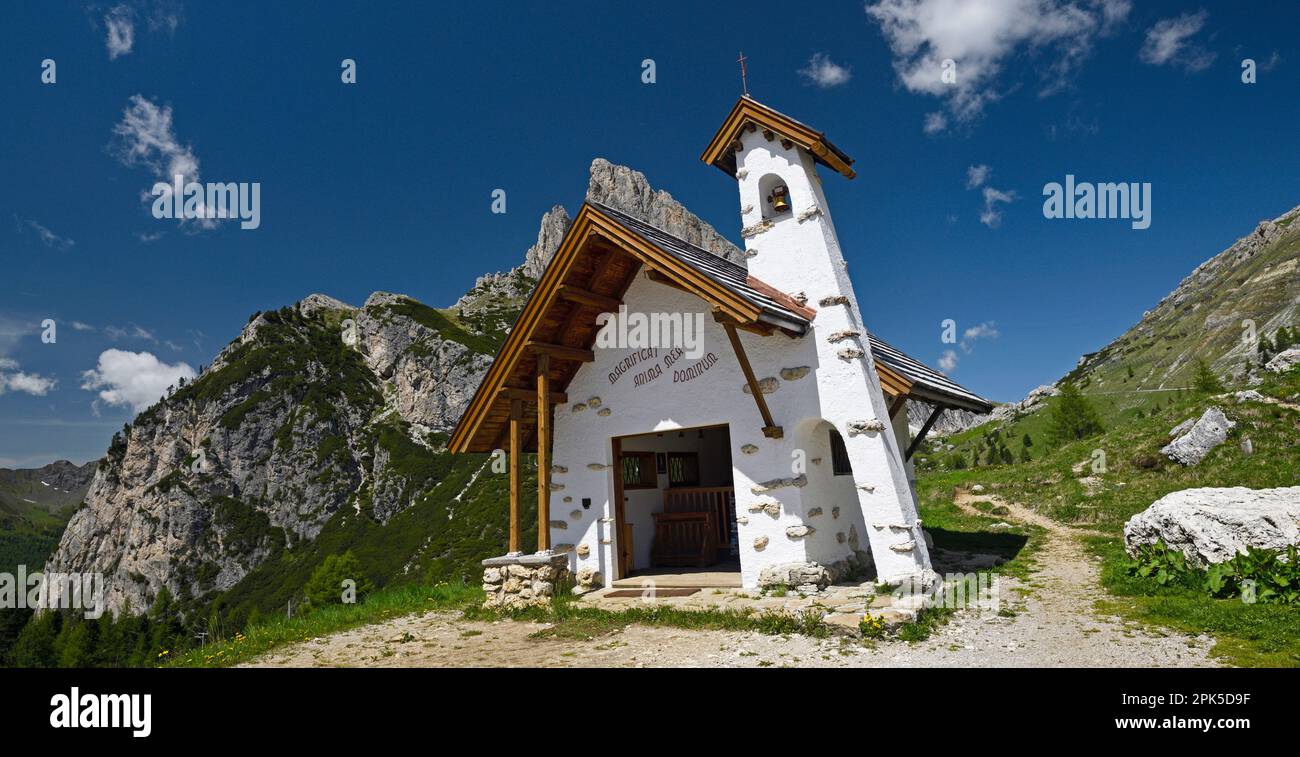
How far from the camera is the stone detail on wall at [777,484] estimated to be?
10.2 meters

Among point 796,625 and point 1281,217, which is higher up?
point 1281,217

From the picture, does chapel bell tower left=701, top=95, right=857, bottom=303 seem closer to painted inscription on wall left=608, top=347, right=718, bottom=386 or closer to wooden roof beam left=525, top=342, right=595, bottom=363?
painted inscription on wall left=608, top=347, right=718, bottom=386

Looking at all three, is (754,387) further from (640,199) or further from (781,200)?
(640,199)

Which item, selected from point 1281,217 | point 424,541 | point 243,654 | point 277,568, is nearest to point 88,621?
point 277,568

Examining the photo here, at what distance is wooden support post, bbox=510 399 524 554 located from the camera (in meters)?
10.7

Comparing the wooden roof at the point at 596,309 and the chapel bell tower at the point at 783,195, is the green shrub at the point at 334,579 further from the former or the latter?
the chapel bell tower at the point at 783,195

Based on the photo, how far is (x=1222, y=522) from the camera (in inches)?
336

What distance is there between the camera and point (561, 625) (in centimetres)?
913

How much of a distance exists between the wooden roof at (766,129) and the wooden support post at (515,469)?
5.81 meters

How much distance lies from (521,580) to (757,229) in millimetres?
7200

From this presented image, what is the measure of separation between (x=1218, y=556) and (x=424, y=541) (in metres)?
86.8

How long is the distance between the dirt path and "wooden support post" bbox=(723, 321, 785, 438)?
3.42 metres

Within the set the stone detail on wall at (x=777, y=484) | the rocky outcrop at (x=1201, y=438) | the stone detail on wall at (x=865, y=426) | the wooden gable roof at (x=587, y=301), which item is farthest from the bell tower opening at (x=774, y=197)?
the rocky outcrop at (x=1201, y=438)
